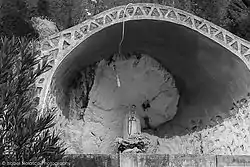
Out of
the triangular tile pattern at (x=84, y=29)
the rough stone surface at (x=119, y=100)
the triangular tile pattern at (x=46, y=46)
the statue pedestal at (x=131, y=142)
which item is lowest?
the statue pedestal at (x=131, y=142)

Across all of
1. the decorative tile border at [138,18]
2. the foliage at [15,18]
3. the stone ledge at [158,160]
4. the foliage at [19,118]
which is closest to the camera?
the foliage at [19,118]

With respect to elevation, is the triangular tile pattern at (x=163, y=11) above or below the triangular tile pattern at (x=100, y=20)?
above

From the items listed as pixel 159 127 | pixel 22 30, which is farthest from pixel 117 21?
pixel 22 30

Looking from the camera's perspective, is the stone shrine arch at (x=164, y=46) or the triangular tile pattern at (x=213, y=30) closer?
the stone shrine arch at (x=164, y=46)

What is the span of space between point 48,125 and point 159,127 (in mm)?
5197

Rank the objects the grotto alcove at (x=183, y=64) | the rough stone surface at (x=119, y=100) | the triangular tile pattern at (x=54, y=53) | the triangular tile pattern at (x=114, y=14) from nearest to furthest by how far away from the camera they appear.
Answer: the triangular tile pattern at (x=54, y=53) → the triangular tile pattern at (x=114, y=14) → the grotto alcove at (x=183, y=64) → the rough stone surface at (x=119, y=100)

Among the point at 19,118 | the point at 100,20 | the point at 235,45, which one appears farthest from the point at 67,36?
the point at 19,118

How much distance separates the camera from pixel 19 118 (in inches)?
107

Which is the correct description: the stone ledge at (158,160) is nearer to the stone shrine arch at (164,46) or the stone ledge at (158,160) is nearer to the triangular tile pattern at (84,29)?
the stone shrine arch at (164,46)

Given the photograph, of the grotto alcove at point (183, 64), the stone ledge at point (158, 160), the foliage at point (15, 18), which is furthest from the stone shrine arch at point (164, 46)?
the foliage at point (15, 18)

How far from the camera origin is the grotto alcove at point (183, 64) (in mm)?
6383

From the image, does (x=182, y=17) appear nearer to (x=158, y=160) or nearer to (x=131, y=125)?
(x=131, y=125)

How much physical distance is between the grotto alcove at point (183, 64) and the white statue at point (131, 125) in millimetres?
692

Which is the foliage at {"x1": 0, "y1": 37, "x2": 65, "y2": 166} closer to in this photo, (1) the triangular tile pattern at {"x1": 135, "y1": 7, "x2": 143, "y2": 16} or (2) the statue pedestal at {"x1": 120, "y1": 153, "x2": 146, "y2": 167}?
(2) the statue pedestal at {"x1": 120, "y1": 153, "x2": 146, "y2": 167}
